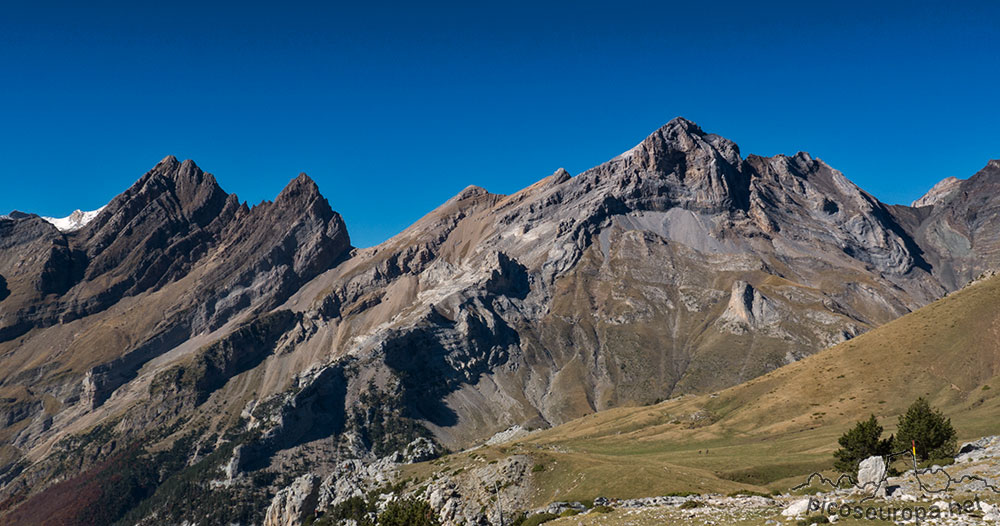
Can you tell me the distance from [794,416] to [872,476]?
338ft

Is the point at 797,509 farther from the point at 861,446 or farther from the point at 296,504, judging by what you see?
the point at 296,504

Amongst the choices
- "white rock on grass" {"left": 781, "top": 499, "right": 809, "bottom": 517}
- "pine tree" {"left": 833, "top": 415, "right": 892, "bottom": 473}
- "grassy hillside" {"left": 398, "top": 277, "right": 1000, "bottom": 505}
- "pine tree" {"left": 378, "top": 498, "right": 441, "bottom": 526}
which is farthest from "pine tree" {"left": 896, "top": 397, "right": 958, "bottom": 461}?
"pine tree" {"left": 378, "top": 498, "right": 441, "bottom": 526}

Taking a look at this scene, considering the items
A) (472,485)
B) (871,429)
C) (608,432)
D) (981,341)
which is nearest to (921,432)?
(871,429)

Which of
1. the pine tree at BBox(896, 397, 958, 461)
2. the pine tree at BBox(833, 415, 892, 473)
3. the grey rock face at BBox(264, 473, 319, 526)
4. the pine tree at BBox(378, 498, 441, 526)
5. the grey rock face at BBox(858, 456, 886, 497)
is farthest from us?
the grey rock face at BBox(264, 473, 319, 526)

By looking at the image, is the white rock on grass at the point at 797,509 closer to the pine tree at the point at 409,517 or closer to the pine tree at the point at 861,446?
the pine tree at the point at 861,446

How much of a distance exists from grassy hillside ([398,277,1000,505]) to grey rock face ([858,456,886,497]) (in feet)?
100

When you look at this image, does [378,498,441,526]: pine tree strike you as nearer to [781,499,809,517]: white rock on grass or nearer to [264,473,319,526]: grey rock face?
[781,499,809,517]: white rock on grass

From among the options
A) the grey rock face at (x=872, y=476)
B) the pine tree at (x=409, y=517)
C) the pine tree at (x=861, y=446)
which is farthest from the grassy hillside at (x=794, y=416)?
the grey rock face at (x=872, y=476)

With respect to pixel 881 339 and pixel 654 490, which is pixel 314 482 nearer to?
pixel 654 490

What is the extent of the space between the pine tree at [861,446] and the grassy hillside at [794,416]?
10276 millimetres

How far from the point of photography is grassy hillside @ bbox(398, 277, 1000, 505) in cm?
8600

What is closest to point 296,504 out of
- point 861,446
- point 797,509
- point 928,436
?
point 861,446

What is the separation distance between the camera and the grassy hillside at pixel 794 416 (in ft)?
282

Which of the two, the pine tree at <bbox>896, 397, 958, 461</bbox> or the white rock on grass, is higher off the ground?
the pine tree at <bbox>896, 397, 958, 461</bbox>
